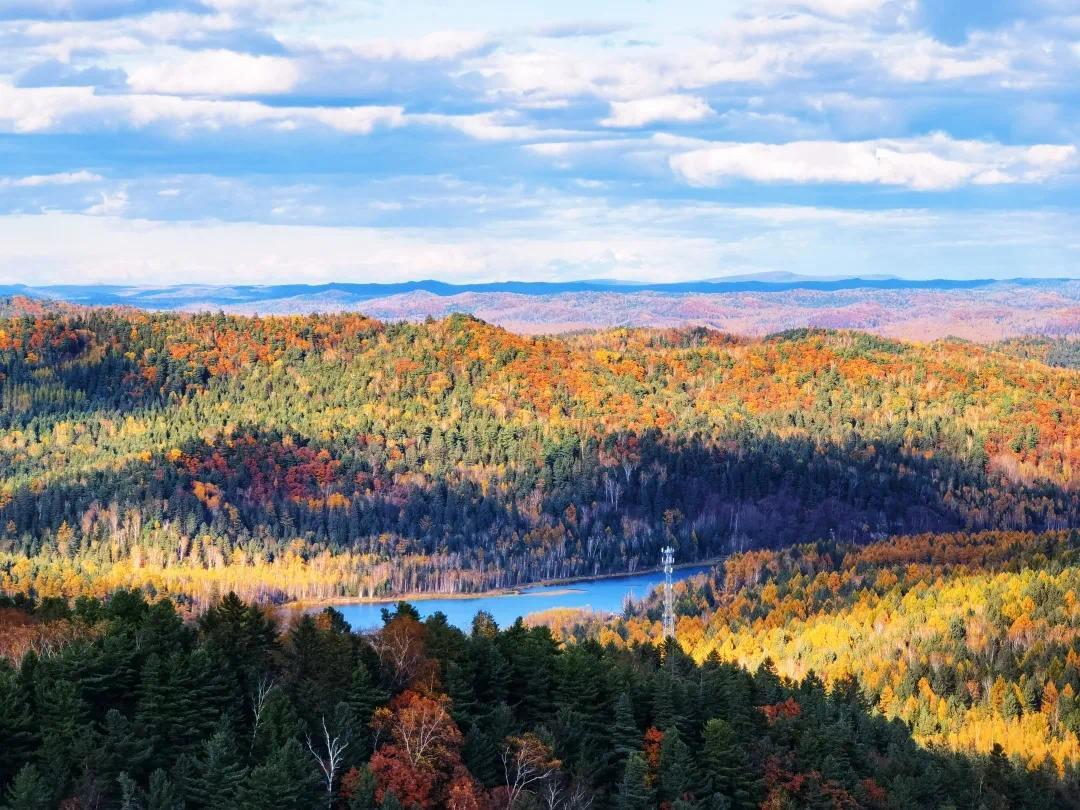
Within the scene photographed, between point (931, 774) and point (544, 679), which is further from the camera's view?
point (931, 774)

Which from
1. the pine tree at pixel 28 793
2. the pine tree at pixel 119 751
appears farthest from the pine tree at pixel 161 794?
the pine tree at pixel 28 793

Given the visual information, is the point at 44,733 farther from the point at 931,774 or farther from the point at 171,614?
the point at 931,774

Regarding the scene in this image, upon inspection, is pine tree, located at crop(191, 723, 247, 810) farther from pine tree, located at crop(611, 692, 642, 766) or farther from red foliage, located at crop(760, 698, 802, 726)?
red foliage, located at crop(760, 698, 802, 726)

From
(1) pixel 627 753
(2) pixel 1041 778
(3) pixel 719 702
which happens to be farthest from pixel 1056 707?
(1) pixel 627 753

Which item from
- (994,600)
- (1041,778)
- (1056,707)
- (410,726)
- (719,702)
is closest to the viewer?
(410,726)

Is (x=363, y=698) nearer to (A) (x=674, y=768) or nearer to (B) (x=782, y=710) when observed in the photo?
(A) (x=674, y=768)

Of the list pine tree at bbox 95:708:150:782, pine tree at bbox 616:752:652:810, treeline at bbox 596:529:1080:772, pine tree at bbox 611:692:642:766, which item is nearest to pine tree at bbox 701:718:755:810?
pine tree at bbox 611:692:642:766

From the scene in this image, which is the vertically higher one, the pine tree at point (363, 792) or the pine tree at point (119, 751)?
the pine tree at point (119, 751)

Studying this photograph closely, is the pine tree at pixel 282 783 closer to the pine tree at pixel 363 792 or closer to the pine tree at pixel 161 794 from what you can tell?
the pine tree at pixel 363 792
